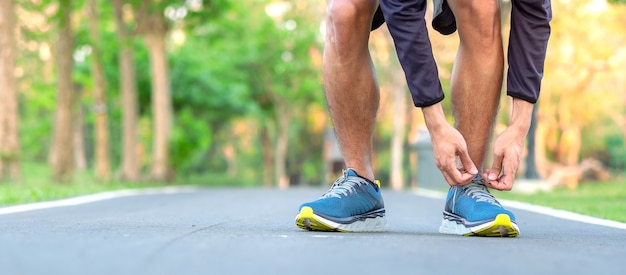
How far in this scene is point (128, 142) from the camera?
25.9 m

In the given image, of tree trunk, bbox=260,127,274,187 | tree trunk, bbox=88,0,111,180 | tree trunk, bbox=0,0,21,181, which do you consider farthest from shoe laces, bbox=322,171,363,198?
tree trunk, bbox=260,127,274,187

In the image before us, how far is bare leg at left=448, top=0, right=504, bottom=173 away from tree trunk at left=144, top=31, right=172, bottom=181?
22137 millimetres

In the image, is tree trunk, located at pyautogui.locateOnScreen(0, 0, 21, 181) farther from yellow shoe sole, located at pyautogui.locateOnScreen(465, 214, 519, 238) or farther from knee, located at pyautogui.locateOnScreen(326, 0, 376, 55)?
yellow shoe sole, located at pyautogui.locateOnScreen(465, 214, 519, 238)

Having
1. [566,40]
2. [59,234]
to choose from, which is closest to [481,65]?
[59,234]

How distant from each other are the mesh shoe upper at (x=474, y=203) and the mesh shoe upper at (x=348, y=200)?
34cm

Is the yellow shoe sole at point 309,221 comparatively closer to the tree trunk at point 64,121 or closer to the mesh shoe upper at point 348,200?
the mesh shoe upper at point 348,200

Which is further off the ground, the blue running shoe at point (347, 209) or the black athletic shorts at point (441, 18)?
the black athletic shorts at point (441, 18)

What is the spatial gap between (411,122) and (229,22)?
18564 millimetres

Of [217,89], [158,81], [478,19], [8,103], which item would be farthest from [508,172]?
[217,89]

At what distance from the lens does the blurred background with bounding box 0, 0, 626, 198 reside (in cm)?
2078

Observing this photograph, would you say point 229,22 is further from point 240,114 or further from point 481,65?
point 481,65

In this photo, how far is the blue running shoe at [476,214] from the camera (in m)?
3.91

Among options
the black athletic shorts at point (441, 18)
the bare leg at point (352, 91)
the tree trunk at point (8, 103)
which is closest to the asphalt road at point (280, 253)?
the bare leg at point (352, 91)

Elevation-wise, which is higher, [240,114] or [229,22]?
[229,22]
